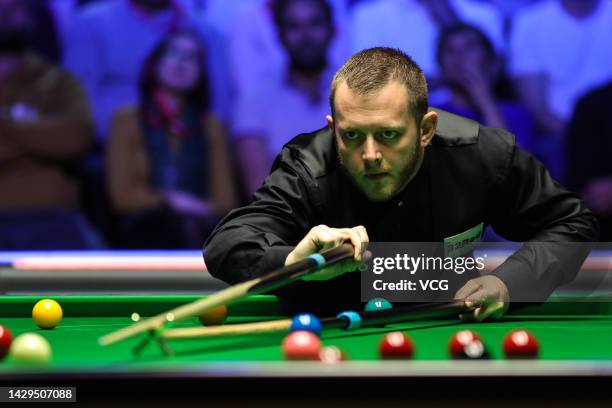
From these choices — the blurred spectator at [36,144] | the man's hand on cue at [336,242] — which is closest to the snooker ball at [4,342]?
the man's hand on cue at [336,242]

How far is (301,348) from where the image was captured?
5.96ft

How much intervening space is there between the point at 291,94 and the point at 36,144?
1.60 meters

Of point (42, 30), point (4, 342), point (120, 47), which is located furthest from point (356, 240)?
point (42, 30)

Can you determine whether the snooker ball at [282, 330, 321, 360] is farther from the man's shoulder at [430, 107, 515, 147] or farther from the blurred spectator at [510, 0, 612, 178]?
the blurred spectator at [510, 0, 612, 178]

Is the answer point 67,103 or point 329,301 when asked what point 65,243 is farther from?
point 329,301

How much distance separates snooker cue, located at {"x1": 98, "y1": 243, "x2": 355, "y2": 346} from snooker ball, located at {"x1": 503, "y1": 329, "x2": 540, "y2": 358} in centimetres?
50

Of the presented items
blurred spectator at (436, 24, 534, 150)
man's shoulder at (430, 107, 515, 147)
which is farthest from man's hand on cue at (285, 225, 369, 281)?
blurred spectator at (436, 24, 534, 150)

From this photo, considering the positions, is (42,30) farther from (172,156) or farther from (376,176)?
(376,176)

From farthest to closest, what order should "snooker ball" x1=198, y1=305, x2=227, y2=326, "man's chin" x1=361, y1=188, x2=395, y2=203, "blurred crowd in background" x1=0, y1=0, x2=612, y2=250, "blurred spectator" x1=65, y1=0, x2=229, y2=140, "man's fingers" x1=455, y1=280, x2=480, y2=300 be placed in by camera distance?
"blurred spectator" x1=65, y1=0, x2=229, y2=140 < "blurred crowd in background" x1=0, y1=0, x2=612, y2=250 < "man's chin" x1=361, y1=188, x2=395, y2=203 < "man's fingers" x1=455, y1=280, x2=480, y2=300 < "snooker ball" x1=198, y1=305, x2=227, y2=326

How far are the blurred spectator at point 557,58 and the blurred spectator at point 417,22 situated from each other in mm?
207

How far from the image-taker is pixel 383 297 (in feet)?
9.27

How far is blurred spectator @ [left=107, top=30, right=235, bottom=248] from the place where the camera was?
6145 mm

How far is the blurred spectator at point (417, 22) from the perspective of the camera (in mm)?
6020

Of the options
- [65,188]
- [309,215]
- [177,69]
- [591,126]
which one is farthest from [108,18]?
[309,215]
